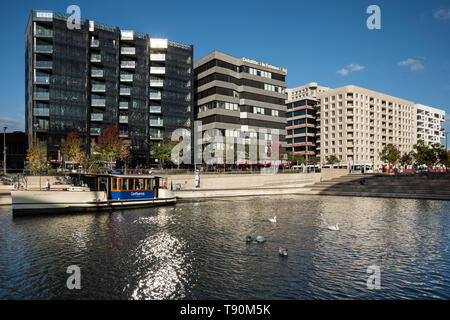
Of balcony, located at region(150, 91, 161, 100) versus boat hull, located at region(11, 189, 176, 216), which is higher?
balcony, located at region(150, 91, 161, 100)

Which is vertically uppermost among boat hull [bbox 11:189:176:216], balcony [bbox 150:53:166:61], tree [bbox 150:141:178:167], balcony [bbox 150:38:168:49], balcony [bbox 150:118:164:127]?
balcony [bbox 150:38:168:49]

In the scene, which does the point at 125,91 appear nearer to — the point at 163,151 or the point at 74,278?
the point at 163,151

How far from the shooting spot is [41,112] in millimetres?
69688

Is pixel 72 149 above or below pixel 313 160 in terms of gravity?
above

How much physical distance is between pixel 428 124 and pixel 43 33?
197927 millimetres

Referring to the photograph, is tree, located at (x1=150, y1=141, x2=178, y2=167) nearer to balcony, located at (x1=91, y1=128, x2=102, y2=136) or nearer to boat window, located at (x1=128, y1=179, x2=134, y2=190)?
balcony, located at (x1=91, y1=128, x2=102, y2=136)

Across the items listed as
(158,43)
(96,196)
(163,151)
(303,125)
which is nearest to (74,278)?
(96,196)

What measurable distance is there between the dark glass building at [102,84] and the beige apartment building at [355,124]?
64064 mm

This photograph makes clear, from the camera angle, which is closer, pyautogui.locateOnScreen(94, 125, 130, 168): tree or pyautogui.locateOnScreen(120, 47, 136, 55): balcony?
pyautogui.locateOnScreen(94, 125, 130, 168): tree

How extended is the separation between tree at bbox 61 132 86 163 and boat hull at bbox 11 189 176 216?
3104 centimetres

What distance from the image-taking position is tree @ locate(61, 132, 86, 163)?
199 ft

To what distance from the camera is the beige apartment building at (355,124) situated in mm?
115688

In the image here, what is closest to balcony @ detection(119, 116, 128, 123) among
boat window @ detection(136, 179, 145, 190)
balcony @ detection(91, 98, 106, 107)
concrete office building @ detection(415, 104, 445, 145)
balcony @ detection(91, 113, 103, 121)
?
balcony @ detection(91, 113, 103, 121)

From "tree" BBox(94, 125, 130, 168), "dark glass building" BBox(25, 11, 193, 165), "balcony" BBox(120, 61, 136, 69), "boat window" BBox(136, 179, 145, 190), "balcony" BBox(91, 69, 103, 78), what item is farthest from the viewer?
"balcony" BBox(120, 61, 136, 69)
